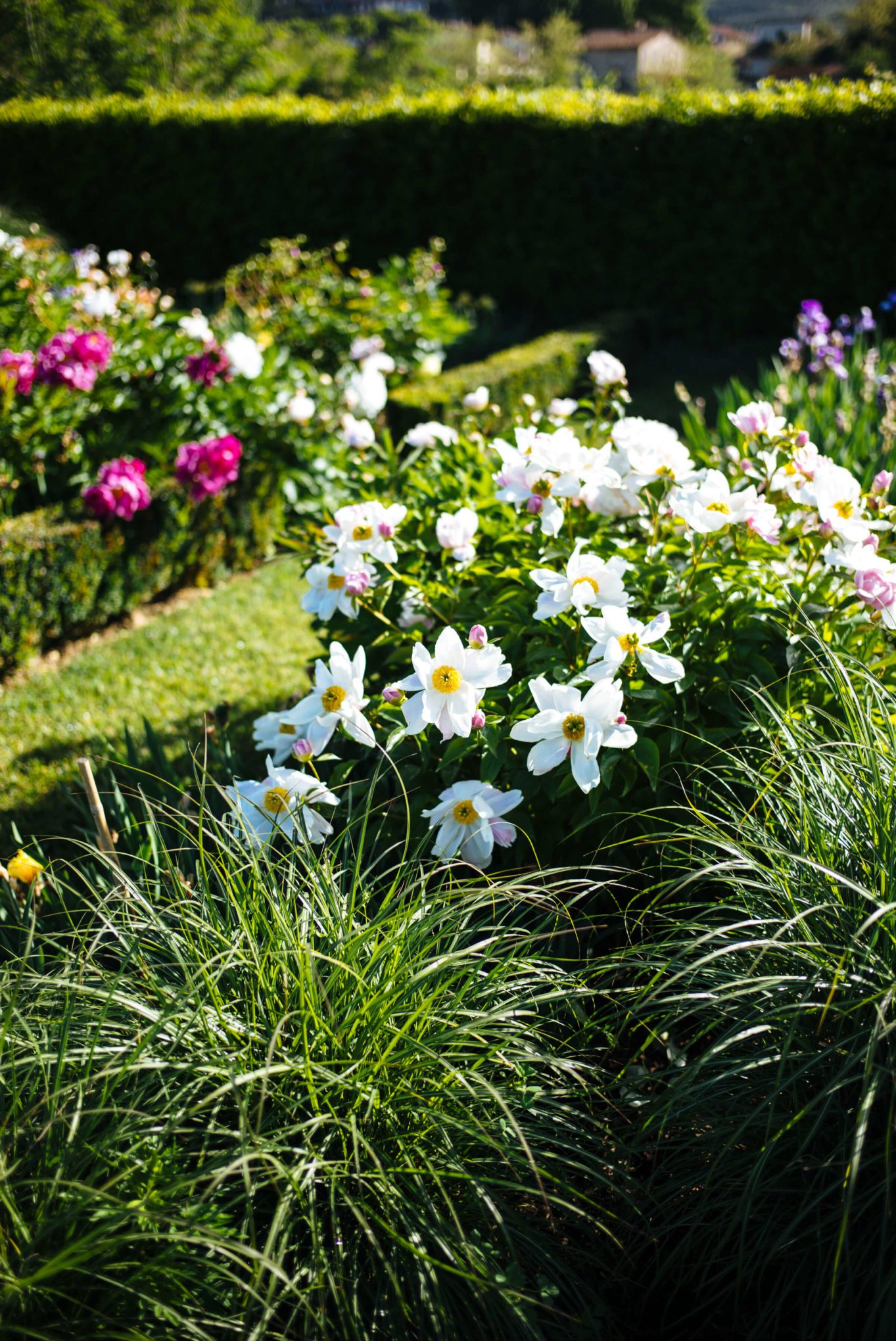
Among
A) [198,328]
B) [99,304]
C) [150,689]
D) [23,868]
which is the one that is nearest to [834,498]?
[23,868]

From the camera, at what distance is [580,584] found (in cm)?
171

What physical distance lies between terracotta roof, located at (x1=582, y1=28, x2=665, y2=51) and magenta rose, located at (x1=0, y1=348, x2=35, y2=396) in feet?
130

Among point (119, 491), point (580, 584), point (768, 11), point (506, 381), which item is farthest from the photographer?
point (768, 11)

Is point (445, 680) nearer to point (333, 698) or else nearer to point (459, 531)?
point (333, 698)

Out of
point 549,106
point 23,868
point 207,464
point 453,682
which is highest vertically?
point 549,106

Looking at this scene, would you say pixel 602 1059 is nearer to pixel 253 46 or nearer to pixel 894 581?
Result: pixel 894 581

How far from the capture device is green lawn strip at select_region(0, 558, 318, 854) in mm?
3357

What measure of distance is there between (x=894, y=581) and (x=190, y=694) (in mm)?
2935

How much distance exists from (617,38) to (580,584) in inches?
1745

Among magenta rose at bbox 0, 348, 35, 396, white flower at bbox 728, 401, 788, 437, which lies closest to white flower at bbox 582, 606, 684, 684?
white flower at bbox 728, 401, 788, 437

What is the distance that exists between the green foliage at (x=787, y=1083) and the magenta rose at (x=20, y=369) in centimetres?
425

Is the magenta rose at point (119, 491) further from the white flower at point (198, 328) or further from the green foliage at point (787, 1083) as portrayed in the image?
the green foliage at point (787, 1083)

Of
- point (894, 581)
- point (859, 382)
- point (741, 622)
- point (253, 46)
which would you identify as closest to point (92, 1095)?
point (741, 622)

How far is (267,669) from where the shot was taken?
4082 mm
